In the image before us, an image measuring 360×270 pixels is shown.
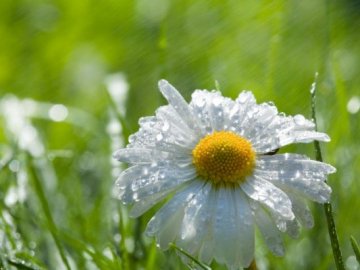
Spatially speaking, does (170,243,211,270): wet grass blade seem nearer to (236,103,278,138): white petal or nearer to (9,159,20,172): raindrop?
(236,103,278,138): white petal

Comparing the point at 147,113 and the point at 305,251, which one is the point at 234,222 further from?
the point at 147,113

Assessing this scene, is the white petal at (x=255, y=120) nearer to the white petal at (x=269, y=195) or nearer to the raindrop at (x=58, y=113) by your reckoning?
the white petal at (x=269, y=195)

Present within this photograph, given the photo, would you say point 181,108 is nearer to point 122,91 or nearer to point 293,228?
point 293,228

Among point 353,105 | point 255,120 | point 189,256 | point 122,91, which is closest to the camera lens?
point 189,256

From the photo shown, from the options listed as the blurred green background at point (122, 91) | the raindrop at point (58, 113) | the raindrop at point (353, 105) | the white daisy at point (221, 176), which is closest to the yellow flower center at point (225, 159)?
the white daisy at point (221, 176)

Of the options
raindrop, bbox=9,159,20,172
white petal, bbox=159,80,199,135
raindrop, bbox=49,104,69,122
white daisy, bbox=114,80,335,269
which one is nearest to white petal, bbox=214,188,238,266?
white daisy, bbox=114,80,335,269

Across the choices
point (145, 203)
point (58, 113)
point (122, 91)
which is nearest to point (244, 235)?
point (145, 203)
